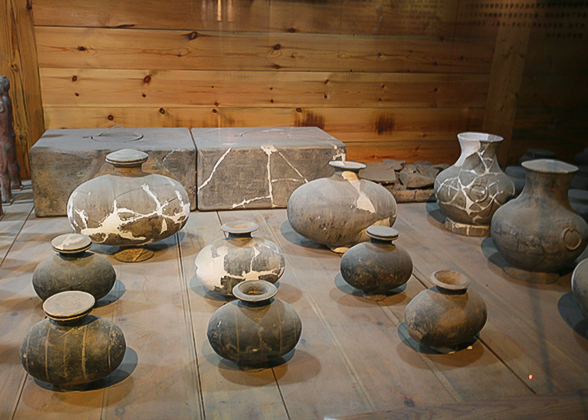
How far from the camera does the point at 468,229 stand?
3016mm

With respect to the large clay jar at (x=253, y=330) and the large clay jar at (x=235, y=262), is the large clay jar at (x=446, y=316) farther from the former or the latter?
the large clay jar at (x=235, y=262)

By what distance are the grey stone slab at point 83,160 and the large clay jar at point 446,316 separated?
1683 mm

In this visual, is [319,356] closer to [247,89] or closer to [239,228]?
[239,228]

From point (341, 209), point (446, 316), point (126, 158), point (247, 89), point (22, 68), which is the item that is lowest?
point (446, 316)

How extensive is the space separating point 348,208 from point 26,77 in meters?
2.23

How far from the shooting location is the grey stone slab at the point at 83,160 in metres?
2.92

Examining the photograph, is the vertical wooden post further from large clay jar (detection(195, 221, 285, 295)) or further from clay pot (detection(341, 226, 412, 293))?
clay pot (detection(341, 226, 412, 293))

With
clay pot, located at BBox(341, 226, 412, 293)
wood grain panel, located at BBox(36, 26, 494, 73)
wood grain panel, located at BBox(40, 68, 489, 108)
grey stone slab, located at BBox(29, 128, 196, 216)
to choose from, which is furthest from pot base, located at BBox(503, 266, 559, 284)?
grey stone slab, located at BBox(29, 128, 196, 216)

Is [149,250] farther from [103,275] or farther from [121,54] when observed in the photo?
[121,54]

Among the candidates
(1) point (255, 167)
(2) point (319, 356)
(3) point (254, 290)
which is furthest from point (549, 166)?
(1) point (255, 167)

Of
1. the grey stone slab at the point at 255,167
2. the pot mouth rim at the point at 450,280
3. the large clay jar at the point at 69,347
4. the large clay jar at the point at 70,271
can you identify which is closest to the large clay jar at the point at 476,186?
the grey stone slab at the point at 255,167

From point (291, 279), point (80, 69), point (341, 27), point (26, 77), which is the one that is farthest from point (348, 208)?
point (26, 77)

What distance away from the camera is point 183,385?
1687 mm

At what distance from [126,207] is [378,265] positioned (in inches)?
44.8
